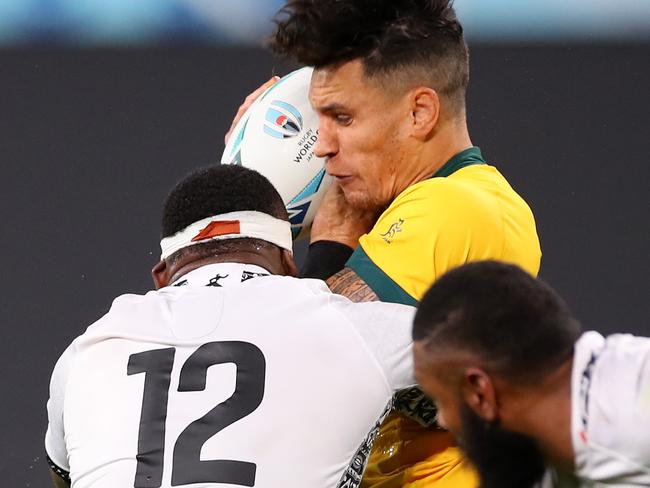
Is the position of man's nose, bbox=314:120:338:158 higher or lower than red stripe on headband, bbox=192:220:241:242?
higher

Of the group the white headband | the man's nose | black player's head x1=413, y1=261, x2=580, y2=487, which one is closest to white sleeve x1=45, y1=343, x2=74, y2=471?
the white headband

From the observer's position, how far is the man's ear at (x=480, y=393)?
1.69 m

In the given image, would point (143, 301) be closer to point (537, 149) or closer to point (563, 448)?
point (563, 448)

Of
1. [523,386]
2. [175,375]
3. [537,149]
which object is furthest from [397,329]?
[537,149]

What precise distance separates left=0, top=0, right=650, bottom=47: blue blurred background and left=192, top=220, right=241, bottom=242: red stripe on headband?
78.6 inches

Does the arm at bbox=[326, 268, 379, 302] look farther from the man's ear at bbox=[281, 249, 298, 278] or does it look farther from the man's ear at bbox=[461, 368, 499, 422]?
the man's ear at bbox=[461, 368, 499, 422]

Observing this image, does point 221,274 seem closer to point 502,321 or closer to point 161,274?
point 161,274

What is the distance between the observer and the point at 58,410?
2.30m

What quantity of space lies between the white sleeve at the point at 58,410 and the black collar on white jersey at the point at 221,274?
0.75 ft

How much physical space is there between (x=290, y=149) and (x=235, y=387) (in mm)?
847

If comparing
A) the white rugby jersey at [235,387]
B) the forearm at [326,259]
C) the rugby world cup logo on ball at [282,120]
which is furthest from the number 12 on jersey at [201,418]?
the rugby world cup logo on ball at [282,120]

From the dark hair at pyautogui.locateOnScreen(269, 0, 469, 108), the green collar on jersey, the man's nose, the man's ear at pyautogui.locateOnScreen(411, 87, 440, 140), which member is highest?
the dark hair at pyautogui.locateOnScreen(269, 0, 469, 108)

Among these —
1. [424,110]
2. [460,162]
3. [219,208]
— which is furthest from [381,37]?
[219,208]

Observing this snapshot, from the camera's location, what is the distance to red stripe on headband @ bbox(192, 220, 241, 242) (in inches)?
90.5
